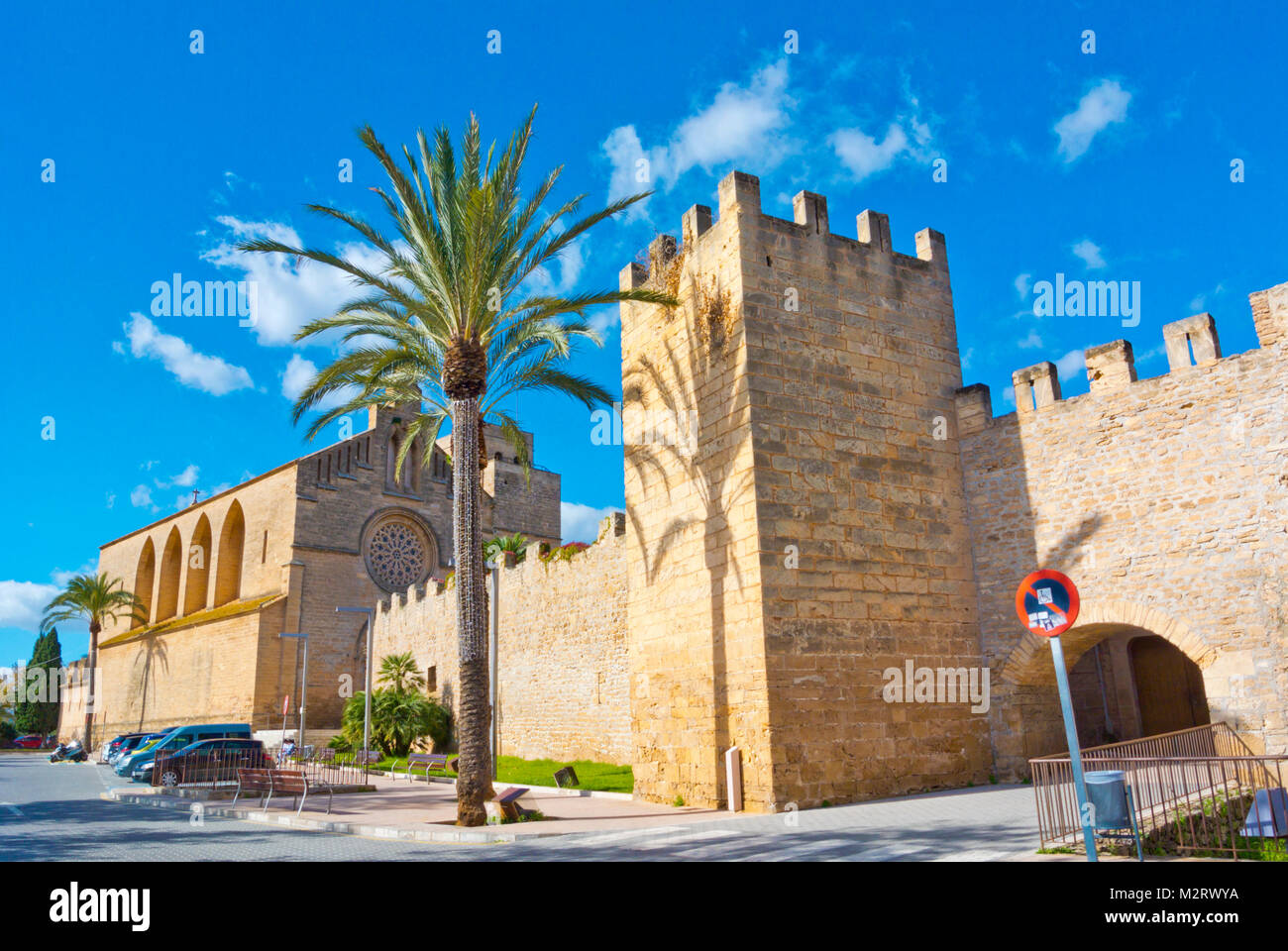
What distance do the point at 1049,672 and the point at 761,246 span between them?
700cm

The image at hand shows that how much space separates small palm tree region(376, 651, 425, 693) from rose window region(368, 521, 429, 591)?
373 inches

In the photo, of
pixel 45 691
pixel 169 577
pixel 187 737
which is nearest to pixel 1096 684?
pixel 187 737

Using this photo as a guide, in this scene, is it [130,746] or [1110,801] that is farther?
[130,746]

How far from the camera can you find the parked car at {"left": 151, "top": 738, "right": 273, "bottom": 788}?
16.7 m

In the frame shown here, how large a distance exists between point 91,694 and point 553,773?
Answer: 39.7 meters

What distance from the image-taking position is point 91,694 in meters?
46.6

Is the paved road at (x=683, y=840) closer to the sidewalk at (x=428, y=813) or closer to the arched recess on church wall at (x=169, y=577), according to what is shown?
the sidewalk at (x=428, y=813)

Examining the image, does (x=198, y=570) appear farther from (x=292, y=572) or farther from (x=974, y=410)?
(x=974, y=410)

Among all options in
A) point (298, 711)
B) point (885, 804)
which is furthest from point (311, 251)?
point (298, 711)

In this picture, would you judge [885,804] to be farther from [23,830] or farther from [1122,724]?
[23,830]

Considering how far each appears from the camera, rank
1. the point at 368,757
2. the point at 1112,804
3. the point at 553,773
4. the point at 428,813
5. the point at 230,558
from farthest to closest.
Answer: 1. the point at 230,558
2. the point at 368,757
3. the point at 553,773
4. the point at 428,813
5. the point at 1112,804

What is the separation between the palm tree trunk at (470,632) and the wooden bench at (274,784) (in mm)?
3412

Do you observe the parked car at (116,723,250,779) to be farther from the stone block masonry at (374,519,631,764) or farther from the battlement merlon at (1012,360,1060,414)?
the battlement merlon at (1012,360,1060,414)
